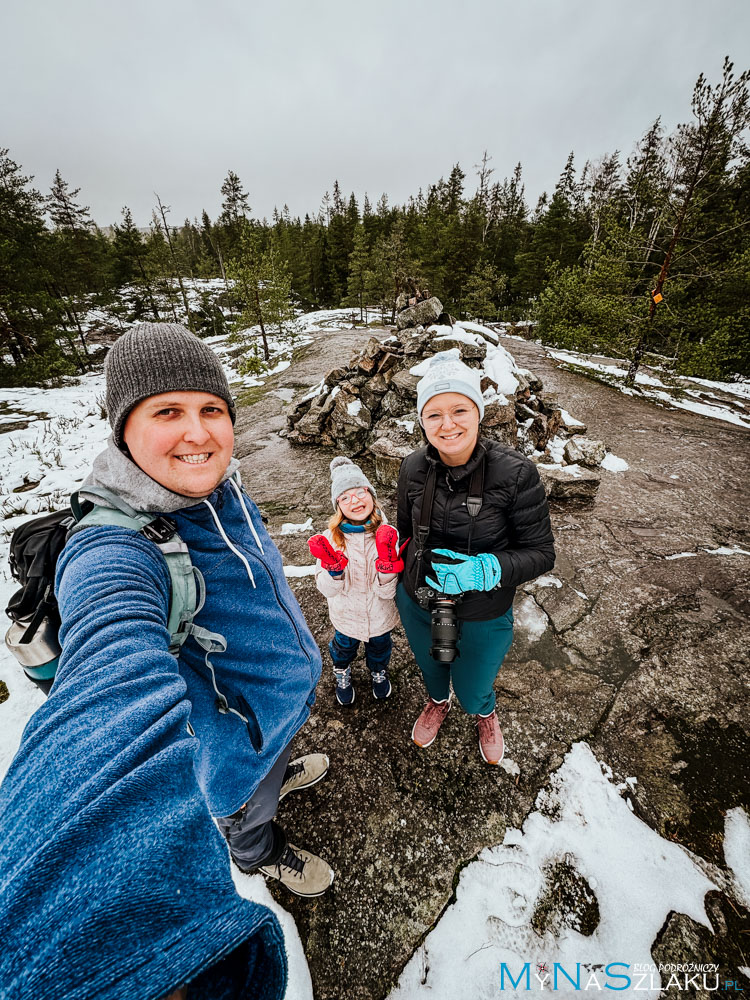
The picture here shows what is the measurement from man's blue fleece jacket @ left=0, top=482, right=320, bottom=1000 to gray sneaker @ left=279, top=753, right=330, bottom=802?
2107mm

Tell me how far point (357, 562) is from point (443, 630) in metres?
0.90

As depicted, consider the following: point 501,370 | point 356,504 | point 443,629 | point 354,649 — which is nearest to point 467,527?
point 443,629

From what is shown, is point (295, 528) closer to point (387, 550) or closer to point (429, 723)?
point (387, 550)

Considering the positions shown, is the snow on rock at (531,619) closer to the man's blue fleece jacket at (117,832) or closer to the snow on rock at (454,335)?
the man's blue fleece jacket at (117,832)

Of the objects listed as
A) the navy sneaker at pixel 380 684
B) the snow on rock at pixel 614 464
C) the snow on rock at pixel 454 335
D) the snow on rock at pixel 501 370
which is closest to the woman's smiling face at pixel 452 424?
the navy sneaker at pixel 380 684

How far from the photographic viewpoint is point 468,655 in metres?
2.50

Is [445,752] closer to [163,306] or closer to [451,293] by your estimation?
[451,293]

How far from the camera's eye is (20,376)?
12.9 meters

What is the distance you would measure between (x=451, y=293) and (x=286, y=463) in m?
25.1

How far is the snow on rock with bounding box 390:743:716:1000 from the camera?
1.89 m

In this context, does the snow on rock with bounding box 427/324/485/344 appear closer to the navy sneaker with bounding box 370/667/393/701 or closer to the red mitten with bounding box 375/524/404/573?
the red mitten with bounding box 375/524/404/573

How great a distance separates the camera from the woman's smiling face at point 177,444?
133 centimetres

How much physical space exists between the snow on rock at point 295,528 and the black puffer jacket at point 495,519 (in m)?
3.46

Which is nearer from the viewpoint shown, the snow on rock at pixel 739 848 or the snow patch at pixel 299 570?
the snow on rock at pixel 739 848
